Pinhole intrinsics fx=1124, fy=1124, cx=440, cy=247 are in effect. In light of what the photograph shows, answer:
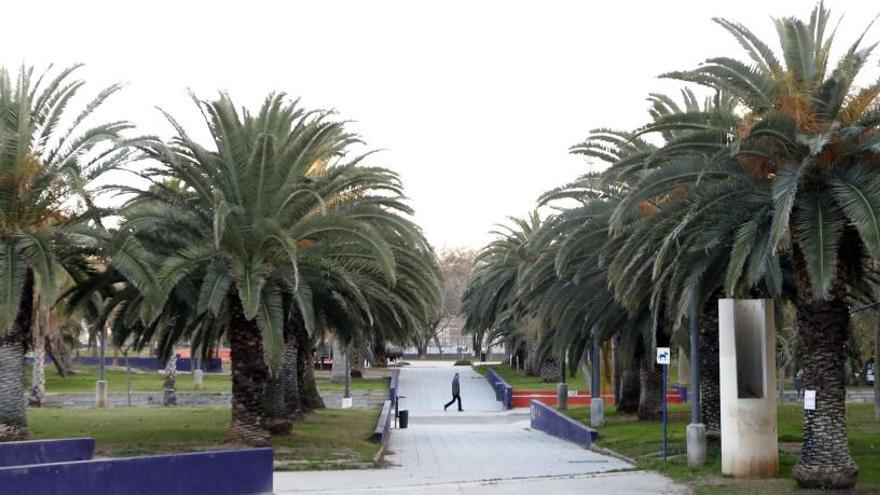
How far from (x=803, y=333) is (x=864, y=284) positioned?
3.66 metres

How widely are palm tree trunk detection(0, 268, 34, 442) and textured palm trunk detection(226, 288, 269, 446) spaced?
4247 millimetres

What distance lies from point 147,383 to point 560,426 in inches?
1180

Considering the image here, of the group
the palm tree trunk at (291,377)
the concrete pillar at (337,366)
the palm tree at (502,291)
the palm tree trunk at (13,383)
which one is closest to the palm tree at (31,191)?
the palm tree trunk at (13,383)

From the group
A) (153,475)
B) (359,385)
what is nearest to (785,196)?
(153,475)

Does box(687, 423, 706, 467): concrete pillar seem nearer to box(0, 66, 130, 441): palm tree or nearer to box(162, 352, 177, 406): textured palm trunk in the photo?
box(0, 66, 130, 441): palm tree

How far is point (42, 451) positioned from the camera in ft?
58.1

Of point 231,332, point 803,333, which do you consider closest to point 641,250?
point 803,333

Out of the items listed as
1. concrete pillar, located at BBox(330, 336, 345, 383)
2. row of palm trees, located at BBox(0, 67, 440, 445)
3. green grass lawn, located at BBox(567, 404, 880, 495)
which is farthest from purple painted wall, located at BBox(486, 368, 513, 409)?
row of palm trees, located at BBox(0, 67, 440, 445)

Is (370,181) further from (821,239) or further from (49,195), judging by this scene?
(821,239)

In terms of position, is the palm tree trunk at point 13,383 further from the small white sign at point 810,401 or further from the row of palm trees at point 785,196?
the small white sign at point 810,401

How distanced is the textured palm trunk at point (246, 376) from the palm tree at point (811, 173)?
393 inches

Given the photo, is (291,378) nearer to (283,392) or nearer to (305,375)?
(283,392)

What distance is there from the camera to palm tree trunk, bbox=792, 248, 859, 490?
17.3m

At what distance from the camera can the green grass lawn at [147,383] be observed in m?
53.2
